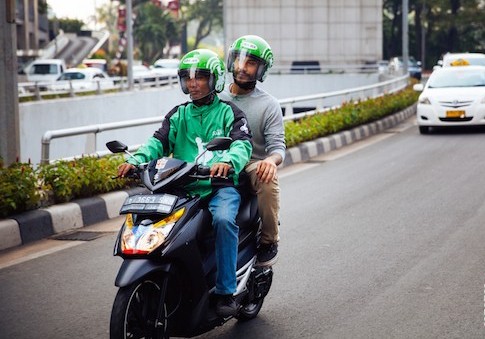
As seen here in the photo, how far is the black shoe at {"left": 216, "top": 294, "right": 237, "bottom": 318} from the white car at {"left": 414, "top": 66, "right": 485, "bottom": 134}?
50.7ft

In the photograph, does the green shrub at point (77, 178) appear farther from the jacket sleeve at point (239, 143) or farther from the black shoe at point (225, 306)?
the black shoe at point (225, 306)

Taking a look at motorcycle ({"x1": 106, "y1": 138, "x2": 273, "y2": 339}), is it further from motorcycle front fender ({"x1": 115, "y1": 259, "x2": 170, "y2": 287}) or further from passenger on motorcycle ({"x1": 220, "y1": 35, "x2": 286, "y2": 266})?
passenger on motorcycle ({"x1": 220, "y1": 35, "x2": 286, "y2": 266})

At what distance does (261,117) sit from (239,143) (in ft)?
1.96

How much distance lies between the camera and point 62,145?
91.0ft

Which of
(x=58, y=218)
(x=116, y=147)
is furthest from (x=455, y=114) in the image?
(x=116, y=147)

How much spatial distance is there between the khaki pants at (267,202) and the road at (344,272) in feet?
1.76

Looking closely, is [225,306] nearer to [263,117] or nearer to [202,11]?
[263,117]

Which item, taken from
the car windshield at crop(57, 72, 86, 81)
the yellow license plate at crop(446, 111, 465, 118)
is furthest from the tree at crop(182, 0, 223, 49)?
the yellow license plate at crop(446, 111, 465, 118)

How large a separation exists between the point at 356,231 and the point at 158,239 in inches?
178

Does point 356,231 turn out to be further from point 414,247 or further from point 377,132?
point 377,132

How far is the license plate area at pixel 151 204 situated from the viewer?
4.86 m

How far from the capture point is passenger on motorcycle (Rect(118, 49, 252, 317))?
523cm

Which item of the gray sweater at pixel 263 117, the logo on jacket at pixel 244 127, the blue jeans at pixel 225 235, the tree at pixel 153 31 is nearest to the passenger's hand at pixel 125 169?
the blue jeans at pixel 225 235

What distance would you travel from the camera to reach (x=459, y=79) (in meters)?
21.5
